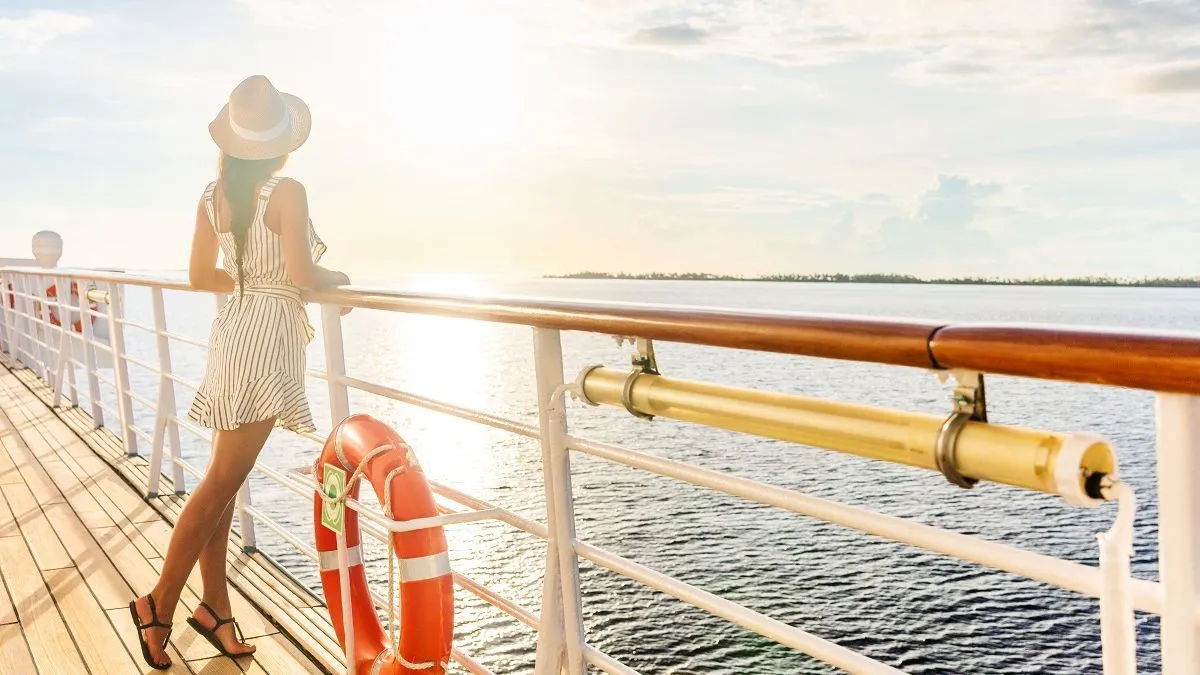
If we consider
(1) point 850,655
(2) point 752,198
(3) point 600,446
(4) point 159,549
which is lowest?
(4) point 159,549

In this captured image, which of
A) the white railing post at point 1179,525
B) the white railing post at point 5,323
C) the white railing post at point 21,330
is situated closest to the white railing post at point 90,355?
the white railing post at point 21,330

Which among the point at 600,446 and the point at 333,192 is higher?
the point at 333,192

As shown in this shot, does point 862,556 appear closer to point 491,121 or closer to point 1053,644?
point 1053,644

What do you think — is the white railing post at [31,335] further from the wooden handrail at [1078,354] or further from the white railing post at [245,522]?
the wooden handrail at [1078,354]

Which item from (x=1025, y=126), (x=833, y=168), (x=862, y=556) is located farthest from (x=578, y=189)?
(x=862, y=556)

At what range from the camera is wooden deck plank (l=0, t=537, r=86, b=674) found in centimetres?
201

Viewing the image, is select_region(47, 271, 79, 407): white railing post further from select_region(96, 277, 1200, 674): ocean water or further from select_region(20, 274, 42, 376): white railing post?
select_region(96, 277, 1200, 674): ocean water

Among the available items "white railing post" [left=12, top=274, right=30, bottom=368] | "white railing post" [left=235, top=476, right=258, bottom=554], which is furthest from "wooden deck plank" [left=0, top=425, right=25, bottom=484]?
"white railing post" [left=12, top=274, right=30, bottom=368]

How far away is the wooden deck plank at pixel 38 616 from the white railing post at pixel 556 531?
3.75ft

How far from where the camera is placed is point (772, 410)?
91 cm

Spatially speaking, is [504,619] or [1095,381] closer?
[1095,381]

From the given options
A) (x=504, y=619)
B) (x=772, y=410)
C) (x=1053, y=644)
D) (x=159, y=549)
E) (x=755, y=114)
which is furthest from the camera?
(x=755, y=114)

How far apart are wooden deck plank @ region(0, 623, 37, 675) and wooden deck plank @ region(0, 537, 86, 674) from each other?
0.01 metres

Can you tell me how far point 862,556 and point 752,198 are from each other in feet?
142
